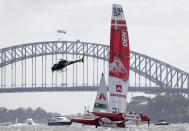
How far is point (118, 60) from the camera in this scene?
6094 centimetres

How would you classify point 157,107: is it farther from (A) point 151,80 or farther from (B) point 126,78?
(B) point 126,78

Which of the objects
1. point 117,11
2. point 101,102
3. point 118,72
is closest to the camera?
point 118,72

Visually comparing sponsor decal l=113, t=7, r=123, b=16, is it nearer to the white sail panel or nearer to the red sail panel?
the red sail panel

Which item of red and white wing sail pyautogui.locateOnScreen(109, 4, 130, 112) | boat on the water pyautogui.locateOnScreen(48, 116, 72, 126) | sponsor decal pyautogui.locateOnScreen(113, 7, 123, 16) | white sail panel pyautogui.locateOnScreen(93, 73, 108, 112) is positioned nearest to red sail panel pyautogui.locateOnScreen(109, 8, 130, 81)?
red and white wing sail pyautogui.locateOnScreen(109, 4, 130, 112)

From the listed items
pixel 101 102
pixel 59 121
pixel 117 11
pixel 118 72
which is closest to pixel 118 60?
pixel 118 72

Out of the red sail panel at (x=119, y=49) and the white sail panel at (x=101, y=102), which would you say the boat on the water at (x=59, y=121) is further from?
A: the red sail panel at (x=119, y=49)

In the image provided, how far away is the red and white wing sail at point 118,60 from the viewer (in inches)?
2395

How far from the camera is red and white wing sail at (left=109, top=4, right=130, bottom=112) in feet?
200

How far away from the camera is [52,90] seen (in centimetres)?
16912

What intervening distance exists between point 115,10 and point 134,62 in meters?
127

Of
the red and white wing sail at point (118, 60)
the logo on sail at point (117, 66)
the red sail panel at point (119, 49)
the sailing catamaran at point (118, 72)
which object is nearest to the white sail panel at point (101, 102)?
the sailing catamaran at point (118, 72)

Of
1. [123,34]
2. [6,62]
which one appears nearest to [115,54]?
[123,34]

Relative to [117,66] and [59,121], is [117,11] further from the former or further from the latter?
[59,121]

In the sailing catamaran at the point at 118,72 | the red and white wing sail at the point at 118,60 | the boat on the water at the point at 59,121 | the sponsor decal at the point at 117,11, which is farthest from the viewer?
the boat on the water at the point at 59,121
